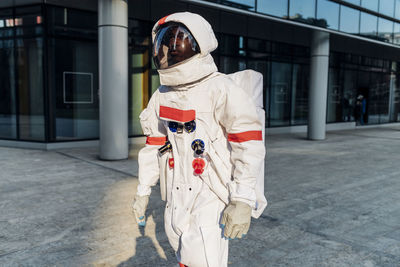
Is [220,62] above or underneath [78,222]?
above

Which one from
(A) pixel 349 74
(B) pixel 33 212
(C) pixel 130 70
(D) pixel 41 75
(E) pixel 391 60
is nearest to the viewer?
(B) pixel 33 212

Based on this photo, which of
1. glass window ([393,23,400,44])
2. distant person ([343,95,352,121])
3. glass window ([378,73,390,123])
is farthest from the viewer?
glass window ([378,73,390,123])

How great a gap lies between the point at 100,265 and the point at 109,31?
6614 mm

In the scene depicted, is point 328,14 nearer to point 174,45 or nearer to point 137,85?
point 137,85

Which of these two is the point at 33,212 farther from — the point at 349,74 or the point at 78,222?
the point at 349,74

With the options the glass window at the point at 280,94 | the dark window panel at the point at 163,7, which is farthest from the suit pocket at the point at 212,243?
the glass window at the point at 280,94

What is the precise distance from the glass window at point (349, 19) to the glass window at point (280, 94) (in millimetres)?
3343

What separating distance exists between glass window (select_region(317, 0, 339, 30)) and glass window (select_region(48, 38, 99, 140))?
8176 millimetres

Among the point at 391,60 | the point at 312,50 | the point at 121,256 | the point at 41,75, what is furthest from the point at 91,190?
the point at 391,60

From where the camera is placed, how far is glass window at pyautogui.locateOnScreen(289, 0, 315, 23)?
12.8 m

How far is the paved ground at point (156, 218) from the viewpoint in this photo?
13.2ft

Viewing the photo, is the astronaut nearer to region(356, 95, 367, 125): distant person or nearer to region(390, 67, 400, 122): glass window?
region(356, 95, 367, 125): distant person

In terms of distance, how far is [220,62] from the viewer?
14.8 metres

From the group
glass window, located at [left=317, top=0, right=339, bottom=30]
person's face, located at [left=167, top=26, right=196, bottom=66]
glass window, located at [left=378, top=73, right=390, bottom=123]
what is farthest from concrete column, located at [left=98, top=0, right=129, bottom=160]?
glass window, located at [left=378, top=73, right=390, bottom=123]
